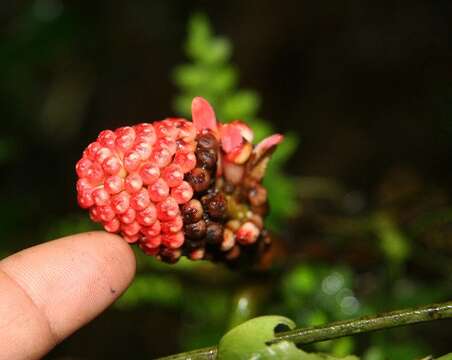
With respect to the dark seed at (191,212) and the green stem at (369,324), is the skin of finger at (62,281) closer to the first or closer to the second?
the dark seed at (191,212)

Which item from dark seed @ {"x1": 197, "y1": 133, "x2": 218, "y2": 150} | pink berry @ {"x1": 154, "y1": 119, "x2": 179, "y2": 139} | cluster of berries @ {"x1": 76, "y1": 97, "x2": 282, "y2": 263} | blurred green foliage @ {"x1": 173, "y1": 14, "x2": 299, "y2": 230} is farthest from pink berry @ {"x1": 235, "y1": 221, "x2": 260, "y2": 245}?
blurred green foliage @ {"x1": 173, "y1": 14, "x2": 299, "y2": 230}

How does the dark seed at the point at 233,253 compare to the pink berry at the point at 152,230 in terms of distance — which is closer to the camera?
the pink berry at the point at 152,230

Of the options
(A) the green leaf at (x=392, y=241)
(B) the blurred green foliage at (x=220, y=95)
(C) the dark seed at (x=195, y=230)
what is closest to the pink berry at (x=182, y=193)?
(C) the dark seed at (x=195, y=230)

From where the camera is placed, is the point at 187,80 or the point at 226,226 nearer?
the point at 226,226

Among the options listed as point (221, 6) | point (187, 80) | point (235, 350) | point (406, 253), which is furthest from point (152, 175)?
point (221, 6)

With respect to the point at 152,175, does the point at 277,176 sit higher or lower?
lower

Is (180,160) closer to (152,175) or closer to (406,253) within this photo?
(152,175)

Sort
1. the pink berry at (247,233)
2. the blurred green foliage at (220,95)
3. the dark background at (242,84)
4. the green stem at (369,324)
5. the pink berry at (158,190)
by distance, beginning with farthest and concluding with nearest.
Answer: the dark background at (242,84) < the blurred green foliage at (220,95) < the pink berry at (247,233) < the pink berry at (158,190) < the green stem at (369,324)

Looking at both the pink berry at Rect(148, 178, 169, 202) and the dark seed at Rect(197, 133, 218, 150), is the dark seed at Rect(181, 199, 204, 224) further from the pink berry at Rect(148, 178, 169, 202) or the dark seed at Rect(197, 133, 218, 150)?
the dark seed at Rect(197, 133, 218, 150)
